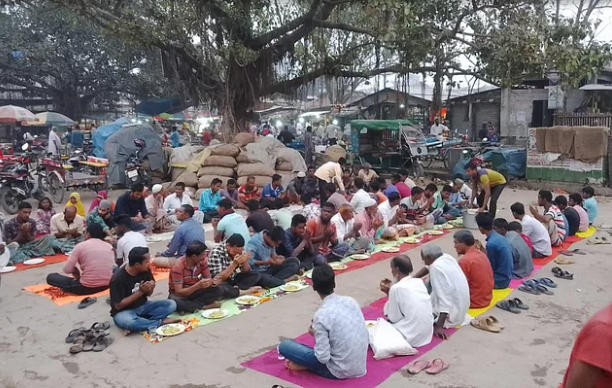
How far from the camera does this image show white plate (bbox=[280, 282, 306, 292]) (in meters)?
5.89

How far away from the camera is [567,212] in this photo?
27.2 ft

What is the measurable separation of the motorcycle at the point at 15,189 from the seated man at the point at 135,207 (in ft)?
11.4

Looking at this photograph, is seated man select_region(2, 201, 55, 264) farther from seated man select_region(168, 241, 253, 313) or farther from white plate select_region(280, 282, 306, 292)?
white plate select_region(280, 282, 306, 292)

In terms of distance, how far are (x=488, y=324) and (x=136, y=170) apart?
405 inches

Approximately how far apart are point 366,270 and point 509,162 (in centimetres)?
885

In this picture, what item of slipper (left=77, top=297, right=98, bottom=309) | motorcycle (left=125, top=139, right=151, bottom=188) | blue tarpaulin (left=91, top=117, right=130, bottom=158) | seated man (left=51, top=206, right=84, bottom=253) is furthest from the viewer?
blue tarpaulin (left=91, top=117, right=130, bottom=158)

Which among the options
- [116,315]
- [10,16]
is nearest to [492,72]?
[116,315]

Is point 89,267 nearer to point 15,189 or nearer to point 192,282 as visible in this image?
point 192,282

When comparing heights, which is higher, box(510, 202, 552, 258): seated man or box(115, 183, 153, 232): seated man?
box(115, 183, 153, 232): seated man

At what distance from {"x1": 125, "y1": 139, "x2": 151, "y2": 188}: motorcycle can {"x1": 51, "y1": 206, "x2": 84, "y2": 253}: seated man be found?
5101 mm

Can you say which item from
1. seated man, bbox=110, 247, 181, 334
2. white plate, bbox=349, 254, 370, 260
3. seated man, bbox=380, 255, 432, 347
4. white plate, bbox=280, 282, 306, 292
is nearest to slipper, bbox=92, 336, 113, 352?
seated man, bbox=110, 247, 181, 334

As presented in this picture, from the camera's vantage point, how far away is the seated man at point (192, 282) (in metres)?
4.93

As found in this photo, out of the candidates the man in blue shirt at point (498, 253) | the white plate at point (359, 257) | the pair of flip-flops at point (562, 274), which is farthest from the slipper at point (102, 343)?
the pair of flip-flops at point (562, 274)

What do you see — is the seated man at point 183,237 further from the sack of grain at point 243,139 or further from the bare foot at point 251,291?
the sack of grain at point 243,139
